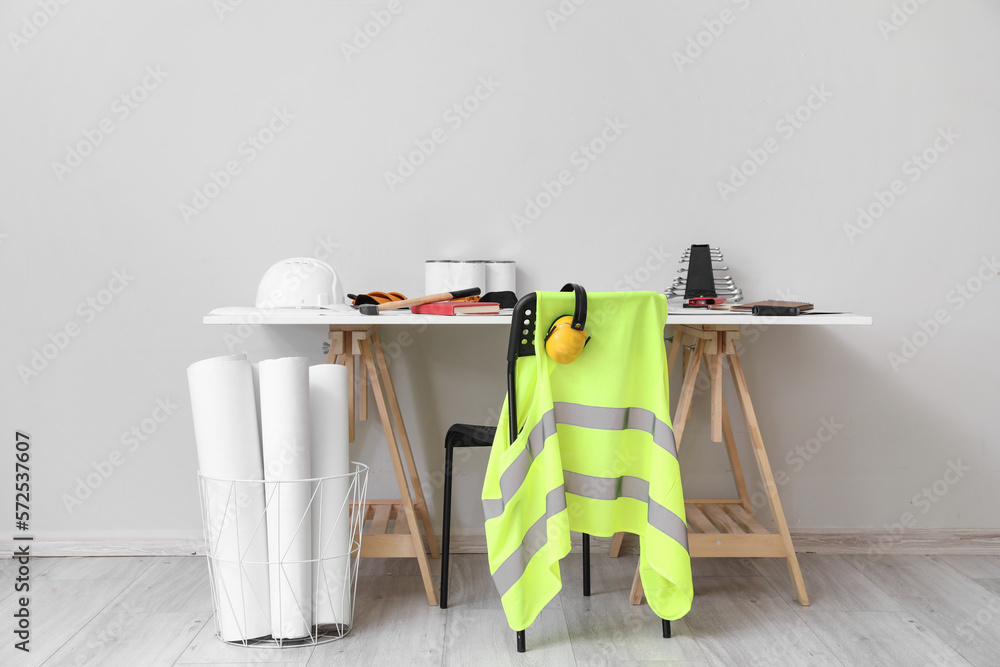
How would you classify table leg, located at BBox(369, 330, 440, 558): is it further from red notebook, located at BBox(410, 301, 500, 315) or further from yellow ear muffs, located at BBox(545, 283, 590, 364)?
yellow ear muffs, located at BBox(545, 283, 590, 364)

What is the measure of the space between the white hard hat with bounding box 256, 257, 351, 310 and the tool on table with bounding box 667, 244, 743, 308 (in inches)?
36.9

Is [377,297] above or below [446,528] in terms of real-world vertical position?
above

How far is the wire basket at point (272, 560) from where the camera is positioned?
5.47 ft

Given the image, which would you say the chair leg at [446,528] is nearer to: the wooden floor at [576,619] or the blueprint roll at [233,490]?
the wooden floor at [576,619]

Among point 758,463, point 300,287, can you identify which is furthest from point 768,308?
point 300,287

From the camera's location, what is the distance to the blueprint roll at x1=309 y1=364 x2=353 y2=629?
5.66 feet

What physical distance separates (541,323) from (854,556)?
4.66 ft

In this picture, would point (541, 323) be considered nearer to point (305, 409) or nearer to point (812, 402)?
point (305, 409)

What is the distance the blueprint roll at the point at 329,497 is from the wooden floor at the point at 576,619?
10 centimetres

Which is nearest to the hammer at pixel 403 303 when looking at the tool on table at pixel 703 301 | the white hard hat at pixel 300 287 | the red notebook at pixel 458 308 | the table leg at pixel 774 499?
the red notebook at pixel 458 308

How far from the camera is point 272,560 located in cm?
168

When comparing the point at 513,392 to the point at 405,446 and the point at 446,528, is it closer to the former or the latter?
the point at 446,528

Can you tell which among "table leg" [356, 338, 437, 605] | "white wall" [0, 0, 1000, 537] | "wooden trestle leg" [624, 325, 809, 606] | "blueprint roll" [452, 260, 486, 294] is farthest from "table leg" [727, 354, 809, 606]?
"table leg" [356, 338, 437, 605]

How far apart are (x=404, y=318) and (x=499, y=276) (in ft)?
1.59
